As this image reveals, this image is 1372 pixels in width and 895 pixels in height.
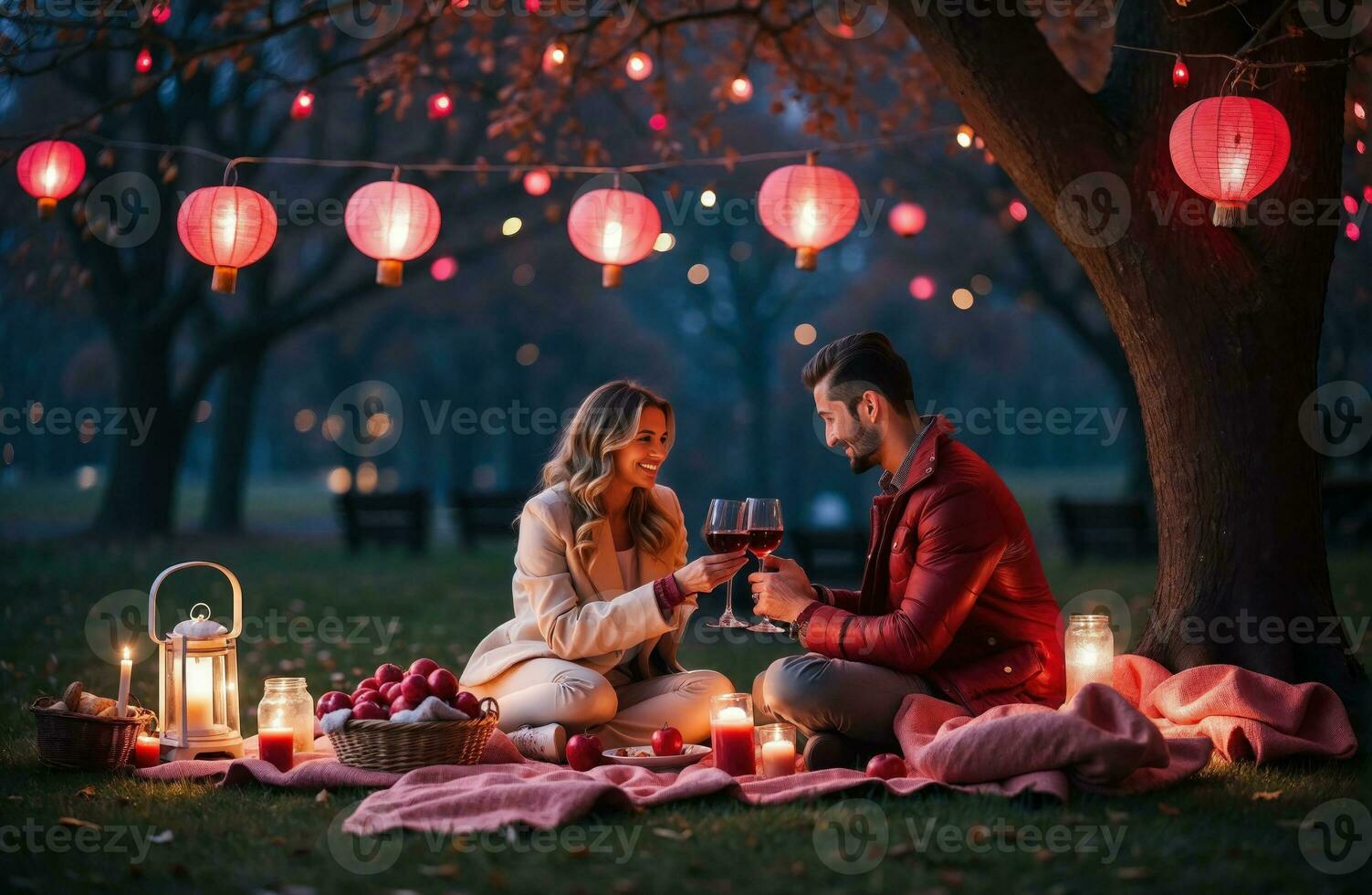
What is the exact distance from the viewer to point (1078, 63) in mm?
13836

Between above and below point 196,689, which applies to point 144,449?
above

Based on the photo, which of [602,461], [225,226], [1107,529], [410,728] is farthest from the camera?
[1107,529]

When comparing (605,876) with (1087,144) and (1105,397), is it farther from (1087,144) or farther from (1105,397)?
(1105,397)

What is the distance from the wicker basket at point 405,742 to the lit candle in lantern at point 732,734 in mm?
937

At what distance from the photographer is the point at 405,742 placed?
5.44 metres

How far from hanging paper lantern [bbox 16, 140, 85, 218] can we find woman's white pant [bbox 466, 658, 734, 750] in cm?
485

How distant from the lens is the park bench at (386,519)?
19.6m

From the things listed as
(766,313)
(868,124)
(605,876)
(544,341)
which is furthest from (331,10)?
(544,341)

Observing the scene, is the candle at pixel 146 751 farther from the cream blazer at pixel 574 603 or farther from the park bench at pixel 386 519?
the park bench at pixel 386 519

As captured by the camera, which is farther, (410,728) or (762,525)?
(410,728)

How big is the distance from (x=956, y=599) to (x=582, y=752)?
1637 mm

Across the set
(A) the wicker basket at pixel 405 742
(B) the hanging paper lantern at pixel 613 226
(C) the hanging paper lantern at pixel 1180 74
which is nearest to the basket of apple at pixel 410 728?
(A) the wicker basket at pixel 405 742

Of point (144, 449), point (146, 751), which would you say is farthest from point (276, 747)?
point (144, 449)

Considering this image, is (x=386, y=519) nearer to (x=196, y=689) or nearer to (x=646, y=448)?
(x=196, y=689)
